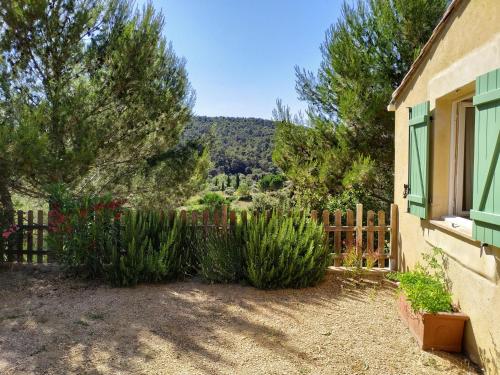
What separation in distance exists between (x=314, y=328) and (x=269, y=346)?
0.62 meters

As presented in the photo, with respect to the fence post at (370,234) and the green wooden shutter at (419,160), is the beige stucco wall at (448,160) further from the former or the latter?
the fence post at (370,234)

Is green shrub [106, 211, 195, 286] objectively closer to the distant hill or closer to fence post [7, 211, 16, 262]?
fence post [7, 211, 16, 262]

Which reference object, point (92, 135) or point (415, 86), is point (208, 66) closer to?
point (92, 135)

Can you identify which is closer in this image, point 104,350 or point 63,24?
point 104,350

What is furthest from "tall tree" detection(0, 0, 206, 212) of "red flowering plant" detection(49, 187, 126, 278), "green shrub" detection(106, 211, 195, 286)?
"green shrub" detection(106, 211, 195, 286)

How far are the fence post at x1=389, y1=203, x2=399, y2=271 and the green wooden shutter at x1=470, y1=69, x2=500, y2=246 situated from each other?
2.70 metres

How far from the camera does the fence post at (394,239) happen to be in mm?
5508

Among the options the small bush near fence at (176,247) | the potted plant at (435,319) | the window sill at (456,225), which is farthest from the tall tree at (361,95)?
the potted plant at (435,319)

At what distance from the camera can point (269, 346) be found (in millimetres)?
3320

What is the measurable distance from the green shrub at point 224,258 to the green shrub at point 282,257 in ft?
0.56

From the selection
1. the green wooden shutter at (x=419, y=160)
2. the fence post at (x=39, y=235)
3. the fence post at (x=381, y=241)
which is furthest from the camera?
the fence post at (x=39, y=235)

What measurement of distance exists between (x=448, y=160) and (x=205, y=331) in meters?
3.05

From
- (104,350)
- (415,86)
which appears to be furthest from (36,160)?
(415,86)

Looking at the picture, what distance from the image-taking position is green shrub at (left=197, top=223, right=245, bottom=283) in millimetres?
5090
